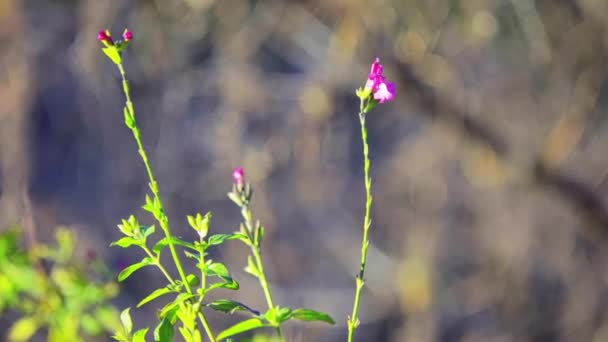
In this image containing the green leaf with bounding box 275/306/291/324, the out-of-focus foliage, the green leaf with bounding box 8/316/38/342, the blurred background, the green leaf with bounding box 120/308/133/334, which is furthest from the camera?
the blurred background

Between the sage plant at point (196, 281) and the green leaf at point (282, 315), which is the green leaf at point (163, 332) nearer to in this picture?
the sage plant at point (196, 281)

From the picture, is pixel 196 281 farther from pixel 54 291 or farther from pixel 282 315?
pixel 54 291

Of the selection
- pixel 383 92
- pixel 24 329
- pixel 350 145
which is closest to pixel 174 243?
pixel 383 92

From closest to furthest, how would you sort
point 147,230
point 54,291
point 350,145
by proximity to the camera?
point 147,230 → point 54,291 → point 350,145

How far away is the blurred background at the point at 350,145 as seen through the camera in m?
3.13

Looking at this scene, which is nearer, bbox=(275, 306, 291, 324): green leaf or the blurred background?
bbox=(275, 306, 291, 324): green leaf

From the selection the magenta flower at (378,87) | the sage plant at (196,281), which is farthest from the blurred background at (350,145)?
the sage plant at (196,281)

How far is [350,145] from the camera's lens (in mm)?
5398

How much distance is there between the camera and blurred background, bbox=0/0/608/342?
313 cm

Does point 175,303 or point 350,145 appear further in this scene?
point 350,145

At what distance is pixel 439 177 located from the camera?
4.35m

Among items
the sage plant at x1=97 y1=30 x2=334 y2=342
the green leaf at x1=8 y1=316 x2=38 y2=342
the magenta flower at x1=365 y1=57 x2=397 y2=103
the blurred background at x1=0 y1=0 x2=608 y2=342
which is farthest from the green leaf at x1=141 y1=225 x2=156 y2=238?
the blurred background at x1=0 y1=0 x2=608 y2=342

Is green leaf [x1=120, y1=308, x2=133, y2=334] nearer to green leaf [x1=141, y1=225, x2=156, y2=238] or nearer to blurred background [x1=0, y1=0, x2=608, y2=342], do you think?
green leaf [x1=141, y1=225, x2=156, y2=238]

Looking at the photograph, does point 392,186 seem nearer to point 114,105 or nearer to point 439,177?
point 439,177
